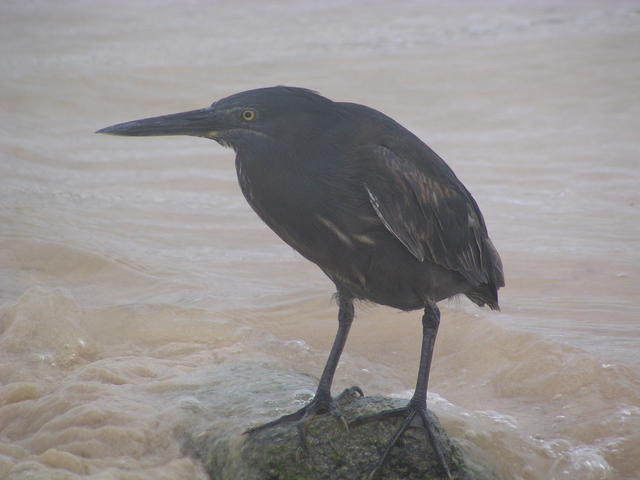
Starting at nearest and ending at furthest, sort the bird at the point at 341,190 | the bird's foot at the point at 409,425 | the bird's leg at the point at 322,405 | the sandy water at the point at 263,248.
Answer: the bird at the point at 341,190, the bird's foot at the point at 409,425, the bird's leg at the point at 322,405, the sandy water at the point at 263,248

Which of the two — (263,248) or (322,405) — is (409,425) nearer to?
(322,405)

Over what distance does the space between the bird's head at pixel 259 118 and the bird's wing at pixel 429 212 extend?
30 cm

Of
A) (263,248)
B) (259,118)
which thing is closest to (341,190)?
(259,118)

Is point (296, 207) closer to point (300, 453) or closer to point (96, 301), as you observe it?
point (300, 453)

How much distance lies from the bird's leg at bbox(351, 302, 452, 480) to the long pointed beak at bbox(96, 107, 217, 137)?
126cm

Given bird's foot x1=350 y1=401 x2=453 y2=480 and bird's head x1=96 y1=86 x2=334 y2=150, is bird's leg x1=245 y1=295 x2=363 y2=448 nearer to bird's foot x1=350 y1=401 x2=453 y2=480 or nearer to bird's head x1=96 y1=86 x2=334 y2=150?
bird's foot x1=350 y1=401 x2=453 y2=480

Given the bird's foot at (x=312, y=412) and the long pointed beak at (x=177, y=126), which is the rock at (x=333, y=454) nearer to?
the bird's foot at (x=312, y=412)

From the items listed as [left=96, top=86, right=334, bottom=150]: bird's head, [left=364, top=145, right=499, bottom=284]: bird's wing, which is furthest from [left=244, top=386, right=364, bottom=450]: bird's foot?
[left=96, top=86, right=334, bottom=150]: bird's head

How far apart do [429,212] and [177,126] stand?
1.17 m

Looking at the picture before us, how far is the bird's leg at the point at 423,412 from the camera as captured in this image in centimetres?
369

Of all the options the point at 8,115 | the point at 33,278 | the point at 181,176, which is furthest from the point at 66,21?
the point at 33,278

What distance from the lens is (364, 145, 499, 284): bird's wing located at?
12.0ft

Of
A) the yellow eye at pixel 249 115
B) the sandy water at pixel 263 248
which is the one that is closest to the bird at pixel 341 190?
the yellow eye at pixel 249 115

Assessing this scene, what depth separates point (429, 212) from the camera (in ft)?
12.9
